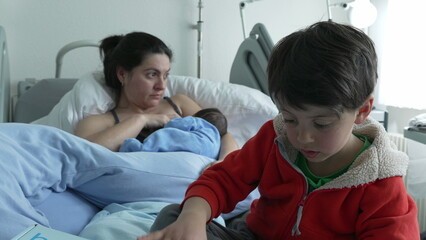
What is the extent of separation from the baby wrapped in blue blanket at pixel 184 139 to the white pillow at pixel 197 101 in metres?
0.32

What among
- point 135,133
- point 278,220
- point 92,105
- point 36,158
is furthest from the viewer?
point 92,105

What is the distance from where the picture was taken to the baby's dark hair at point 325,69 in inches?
29.1

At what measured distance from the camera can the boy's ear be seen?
809mm

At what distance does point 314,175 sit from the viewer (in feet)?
2.87

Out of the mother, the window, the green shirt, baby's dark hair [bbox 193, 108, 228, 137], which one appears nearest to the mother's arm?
the mother

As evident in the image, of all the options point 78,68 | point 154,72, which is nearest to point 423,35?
point 154,72

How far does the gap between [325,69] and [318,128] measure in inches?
4.1

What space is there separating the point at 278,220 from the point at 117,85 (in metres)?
1.21

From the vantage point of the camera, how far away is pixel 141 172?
1.19 metres

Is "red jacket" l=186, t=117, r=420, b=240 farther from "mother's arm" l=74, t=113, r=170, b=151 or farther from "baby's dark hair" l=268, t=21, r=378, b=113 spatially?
"mother's arm" l=74, t=113, r=170, b=151

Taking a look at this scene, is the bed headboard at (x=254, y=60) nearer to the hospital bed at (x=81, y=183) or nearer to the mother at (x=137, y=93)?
the mother at (x=137, y=93)

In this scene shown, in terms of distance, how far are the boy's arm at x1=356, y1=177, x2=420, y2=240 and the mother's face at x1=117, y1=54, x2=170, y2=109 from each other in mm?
1168

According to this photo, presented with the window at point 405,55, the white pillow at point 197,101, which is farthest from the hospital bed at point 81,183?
the window at point 405,55

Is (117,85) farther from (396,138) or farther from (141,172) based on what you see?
(396,138)
